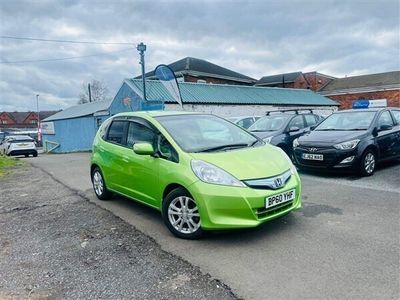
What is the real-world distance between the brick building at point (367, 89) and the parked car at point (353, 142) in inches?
1150

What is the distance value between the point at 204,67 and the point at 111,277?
3232 cm

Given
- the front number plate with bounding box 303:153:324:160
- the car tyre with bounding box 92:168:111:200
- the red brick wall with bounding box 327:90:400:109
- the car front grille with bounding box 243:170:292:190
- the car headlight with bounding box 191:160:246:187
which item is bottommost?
the car tyre with bounding box 92:168:111:200

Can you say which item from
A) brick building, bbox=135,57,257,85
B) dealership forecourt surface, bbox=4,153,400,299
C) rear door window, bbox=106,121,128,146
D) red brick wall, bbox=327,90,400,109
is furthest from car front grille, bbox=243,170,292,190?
red brick wall, bbox=327,90,400,109

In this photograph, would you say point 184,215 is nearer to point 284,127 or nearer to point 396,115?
point 284,127

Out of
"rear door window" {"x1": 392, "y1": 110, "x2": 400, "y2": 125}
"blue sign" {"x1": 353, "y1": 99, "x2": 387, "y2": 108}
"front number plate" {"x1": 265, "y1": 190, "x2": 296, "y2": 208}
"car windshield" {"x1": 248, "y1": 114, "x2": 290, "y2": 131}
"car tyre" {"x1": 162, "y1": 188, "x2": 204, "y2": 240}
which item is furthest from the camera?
"blue sign" {"x1": 353, "y1": 99, "x2": 387, "y2": 108}

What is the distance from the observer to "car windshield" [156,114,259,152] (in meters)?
4.64

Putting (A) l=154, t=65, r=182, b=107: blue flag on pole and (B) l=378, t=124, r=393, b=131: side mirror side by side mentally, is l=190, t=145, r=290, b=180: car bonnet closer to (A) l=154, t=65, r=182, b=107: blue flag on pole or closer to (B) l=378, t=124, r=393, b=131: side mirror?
(B) l=378, t=124, r=393, b=131: side mirror

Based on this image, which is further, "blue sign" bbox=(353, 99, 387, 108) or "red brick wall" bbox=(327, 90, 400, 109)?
"red brick wall" bbox=(327, 90, 400, 109)

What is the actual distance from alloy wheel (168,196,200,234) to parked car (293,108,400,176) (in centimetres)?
446

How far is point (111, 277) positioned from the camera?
11.2 feet

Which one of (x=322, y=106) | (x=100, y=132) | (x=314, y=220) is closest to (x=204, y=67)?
(x=322, y=106)

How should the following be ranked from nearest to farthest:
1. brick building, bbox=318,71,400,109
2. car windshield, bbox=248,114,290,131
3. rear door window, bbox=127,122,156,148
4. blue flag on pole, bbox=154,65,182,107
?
1. rear door window, bbox=127,122,156,148
2. car windshield, bbox=248,114,290,131
3. blue flag on pole, bbox=154,65,182,107
4. brick building, bbox=318,71,400,109

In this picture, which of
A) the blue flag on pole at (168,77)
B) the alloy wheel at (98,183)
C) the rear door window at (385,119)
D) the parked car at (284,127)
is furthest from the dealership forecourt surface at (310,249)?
the blue flag on pole at (168,77)

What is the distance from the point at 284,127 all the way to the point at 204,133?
5.68 meters
